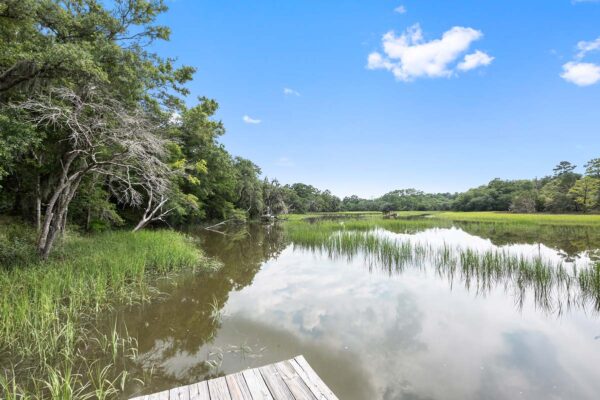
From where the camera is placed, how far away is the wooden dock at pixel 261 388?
2.07 meters

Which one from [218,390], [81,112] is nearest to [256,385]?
[218,390]

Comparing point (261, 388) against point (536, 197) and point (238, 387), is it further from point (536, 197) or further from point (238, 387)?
point (536, 197)

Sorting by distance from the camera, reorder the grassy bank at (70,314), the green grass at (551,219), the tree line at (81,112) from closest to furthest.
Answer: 1. the grassy bank at (70,314)
2. the tree line at (81,112)
3. the green grass at (551,219)

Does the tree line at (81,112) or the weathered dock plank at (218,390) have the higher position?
the tree line at (81,112)

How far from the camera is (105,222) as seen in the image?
41.2 feet

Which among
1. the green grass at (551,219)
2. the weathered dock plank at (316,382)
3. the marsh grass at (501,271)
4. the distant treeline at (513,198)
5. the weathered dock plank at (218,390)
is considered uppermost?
the distant treeline at (513,198)

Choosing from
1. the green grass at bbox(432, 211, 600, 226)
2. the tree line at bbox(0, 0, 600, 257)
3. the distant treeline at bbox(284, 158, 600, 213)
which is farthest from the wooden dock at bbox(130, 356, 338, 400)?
the distant treeline at bbox(284, 158, 600, 213)

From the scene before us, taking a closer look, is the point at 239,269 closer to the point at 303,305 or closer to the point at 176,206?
the point at 303,305

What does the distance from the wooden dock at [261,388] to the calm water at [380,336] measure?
835mm

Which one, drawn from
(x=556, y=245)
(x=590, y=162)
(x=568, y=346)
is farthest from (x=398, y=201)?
(x=568, y=346)

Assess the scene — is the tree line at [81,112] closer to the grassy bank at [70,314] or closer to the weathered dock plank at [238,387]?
the grassy bank at [70,314]

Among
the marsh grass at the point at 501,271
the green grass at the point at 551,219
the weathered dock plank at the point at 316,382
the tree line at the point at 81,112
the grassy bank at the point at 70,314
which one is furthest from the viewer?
the green grass at the point at 551,219

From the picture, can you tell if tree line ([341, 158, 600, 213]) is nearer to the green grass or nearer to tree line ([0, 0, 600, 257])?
the green grass

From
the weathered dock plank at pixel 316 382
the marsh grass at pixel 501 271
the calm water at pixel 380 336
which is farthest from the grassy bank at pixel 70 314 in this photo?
the marsh grass at pixel 501 271
